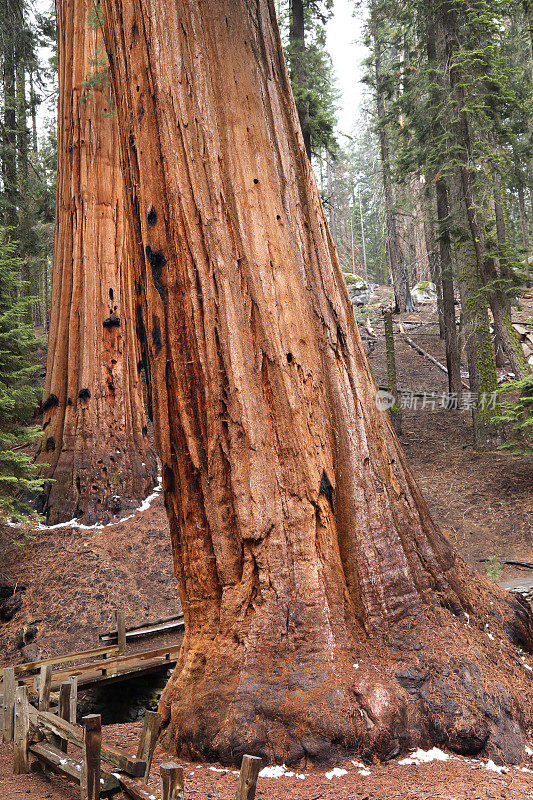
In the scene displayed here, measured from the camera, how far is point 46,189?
1595 centimetres

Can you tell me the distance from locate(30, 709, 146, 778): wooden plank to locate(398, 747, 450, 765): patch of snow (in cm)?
135

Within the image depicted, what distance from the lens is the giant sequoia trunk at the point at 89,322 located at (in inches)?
355

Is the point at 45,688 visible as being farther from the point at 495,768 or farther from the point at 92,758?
the point at 495,768

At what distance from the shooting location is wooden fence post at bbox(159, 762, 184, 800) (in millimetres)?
2361

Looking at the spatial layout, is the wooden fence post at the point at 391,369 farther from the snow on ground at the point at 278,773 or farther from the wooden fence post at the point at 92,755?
the wooden fence post at the point at 92,755

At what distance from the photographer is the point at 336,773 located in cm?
294

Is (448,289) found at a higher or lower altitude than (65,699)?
higher

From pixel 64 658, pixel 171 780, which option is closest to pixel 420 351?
pixel 64 658

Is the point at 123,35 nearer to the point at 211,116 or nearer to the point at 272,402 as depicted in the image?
the point at 211,116

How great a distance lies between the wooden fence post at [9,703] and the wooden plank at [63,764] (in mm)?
689

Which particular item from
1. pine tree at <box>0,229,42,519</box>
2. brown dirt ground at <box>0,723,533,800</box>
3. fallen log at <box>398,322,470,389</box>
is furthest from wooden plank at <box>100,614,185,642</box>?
fallen log at <box>398,322,470,389</box>

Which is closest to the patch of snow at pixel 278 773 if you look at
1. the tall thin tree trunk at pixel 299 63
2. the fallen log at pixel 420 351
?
the tall thin tree trunk at pixel 299 63

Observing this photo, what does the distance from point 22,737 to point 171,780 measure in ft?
8.29

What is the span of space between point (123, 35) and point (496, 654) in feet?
16.0
